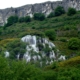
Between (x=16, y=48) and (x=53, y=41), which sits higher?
(x=16, y=48)

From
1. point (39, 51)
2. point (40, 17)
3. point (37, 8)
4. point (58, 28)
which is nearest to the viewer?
point (39, 51)

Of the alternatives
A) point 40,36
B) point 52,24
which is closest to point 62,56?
point 40,36

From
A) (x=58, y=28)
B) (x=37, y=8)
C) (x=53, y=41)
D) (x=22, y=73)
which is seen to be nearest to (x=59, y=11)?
(x=37, y=8)

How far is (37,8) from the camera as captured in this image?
147 meters

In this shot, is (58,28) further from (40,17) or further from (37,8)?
(37,8)

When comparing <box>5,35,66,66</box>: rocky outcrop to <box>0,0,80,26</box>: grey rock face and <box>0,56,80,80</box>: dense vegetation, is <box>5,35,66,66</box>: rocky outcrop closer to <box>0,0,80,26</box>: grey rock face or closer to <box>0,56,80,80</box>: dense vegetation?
<box>0,56,80,80</box>: dense vegetation

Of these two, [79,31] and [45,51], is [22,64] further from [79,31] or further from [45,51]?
[79,31]

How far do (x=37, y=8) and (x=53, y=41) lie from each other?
226 feet

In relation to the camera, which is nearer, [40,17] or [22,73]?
[22,73]

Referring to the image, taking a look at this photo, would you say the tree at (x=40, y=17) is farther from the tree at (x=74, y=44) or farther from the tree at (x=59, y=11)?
the tree at (x=74, y=44)

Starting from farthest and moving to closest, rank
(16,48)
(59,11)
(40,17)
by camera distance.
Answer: (59,11) → (40,17) → (16,48)

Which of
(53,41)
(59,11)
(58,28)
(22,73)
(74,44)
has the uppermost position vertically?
(22,73)

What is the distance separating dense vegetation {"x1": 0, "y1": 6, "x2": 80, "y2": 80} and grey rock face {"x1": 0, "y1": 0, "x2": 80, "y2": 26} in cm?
1250

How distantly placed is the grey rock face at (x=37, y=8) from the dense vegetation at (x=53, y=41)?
492 inches
